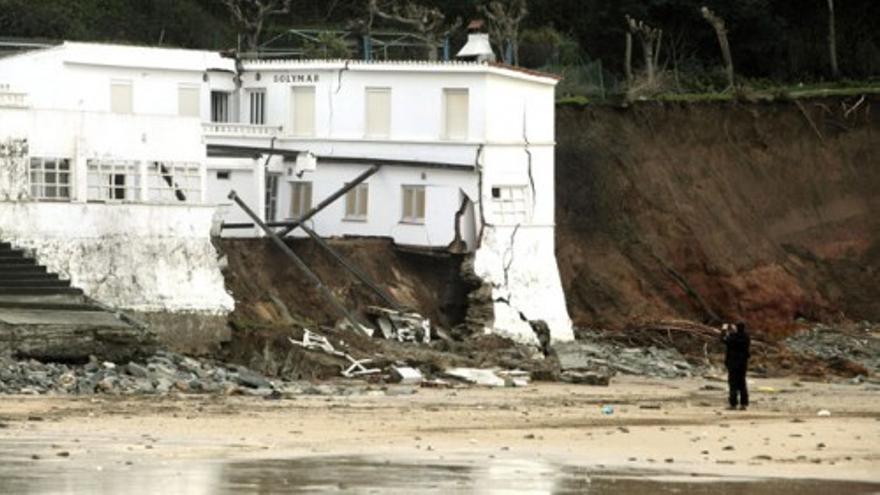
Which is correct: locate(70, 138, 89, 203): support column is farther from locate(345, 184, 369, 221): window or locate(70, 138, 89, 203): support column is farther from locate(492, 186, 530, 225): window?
locate(492, 186, 530, 225): window

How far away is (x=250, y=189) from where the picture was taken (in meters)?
62.0

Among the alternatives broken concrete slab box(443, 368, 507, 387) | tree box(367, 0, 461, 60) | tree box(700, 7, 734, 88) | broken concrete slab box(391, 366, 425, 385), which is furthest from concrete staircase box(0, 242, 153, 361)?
tree box(700, 7, 734, 88)

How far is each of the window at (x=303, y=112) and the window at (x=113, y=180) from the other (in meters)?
8.42

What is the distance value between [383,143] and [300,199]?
2.13 metres

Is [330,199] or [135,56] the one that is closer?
[330,199]

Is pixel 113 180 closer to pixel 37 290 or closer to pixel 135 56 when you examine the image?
pixel 37 290

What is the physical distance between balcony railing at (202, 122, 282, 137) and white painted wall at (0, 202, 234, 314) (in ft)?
19.8

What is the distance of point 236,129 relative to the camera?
62906mm

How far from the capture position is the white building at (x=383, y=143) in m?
62.0

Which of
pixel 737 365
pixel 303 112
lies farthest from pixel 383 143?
pixel 737 365

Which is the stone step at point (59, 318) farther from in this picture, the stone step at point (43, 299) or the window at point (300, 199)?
the window at point (300, 199)

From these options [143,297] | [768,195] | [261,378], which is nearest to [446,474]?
[261,378]

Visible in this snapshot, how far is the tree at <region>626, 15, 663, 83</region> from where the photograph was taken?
7344cm

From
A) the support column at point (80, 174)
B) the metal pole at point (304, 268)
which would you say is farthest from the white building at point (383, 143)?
the support column at point (80, 174)
